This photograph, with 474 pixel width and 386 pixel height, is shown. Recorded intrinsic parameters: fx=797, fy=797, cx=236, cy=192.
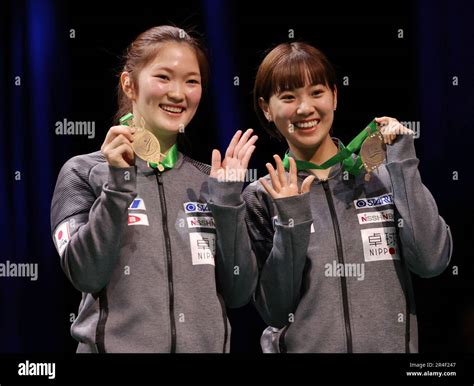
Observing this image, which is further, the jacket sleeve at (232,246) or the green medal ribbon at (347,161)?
the green medal ribbon at (347,161)

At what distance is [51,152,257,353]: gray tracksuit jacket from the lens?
2076 millimetres

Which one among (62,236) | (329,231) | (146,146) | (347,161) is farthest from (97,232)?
(347,161)

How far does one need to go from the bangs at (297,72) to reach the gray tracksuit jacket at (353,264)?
0.30m

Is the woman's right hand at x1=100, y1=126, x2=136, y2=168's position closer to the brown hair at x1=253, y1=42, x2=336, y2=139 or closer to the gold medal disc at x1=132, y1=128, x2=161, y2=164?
the gold medal disc at x1=132, y1=128, x2=161, y2=164

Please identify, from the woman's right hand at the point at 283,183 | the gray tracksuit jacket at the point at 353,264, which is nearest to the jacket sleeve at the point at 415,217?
the gray tracksuit jacket at the point at 353,264

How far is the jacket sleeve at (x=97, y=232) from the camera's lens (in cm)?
205

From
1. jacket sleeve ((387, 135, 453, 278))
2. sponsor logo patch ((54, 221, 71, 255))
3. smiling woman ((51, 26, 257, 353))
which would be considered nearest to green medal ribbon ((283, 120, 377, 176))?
jacket sleeve ((387, 135, 453, 278))

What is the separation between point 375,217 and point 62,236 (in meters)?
0.88

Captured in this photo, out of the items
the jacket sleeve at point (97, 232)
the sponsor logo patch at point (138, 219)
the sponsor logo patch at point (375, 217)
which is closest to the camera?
the jacket sleeve at point (97, 232)

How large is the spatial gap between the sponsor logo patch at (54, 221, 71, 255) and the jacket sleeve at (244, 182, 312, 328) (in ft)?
1.76

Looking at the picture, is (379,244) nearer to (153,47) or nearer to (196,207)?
(196,207)

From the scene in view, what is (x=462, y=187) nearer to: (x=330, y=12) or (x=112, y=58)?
(x=330, y=12)

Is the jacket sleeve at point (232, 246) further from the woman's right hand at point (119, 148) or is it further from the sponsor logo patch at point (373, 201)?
the sponsor logo patch at point (373, 201)

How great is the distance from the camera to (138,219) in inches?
85.7
